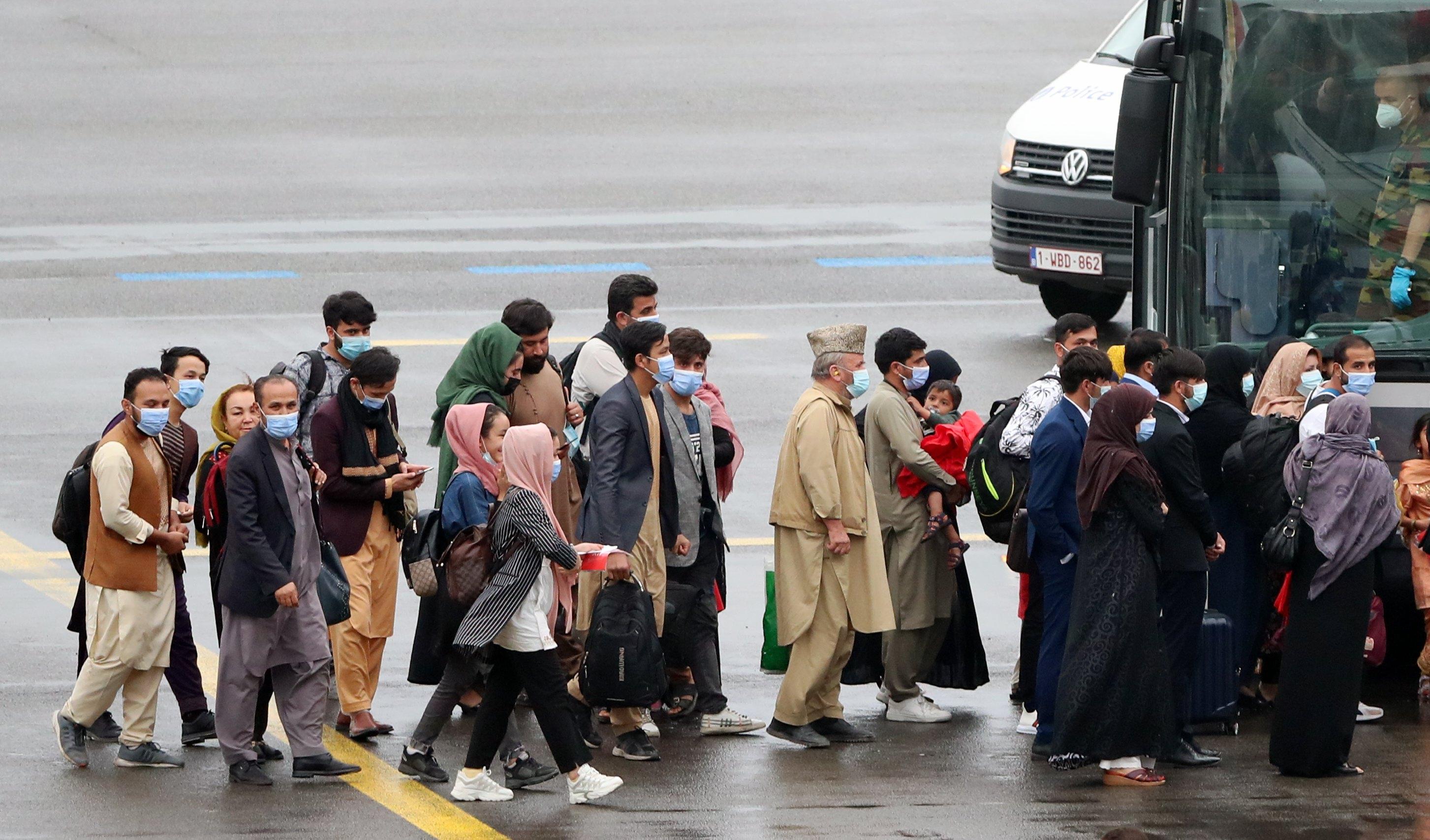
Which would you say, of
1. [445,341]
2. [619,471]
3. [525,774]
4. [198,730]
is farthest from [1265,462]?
[445,341]

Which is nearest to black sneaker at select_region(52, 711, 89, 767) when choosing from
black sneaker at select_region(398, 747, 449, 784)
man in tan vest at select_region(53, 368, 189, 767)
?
man in tan vest at select_region(53, 368, 189, 767)

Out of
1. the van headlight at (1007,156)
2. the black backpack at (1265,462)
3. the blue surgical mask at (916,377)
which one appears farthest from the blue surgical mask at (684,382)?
the van headlight at (1007,156)

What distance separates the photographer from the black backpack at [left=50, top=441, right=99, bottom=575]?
29.8ft

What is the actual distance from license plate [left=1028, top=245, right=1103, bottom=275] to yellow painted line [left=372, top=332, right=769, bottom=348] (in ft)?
7.03

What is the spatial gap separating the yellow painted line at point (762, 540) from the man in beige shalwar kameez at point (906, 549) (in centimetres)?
274

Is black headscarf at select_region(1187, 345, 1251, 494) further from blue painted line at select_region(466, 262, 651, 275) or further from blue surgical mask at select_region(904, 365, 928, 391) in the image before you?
blue painted line at select_region(466, 262, 651, 275)

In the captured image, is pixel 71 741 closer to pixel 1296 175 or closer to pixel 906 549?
pixel 906 549

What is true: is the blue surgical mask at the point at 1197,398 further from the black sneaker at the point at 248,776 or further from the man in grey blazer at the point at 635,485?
the black sneaker at the point at 248,776

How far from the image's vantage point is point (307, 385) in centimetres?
980

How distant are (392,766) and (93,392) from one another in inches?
287

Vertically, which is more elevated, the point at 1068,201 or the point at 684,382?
the point at 1068,201

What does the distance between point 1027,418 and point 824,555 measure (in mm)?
1066

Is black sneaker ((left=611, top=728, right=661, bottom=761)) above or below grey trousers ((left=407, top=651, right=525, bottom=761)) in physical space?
below

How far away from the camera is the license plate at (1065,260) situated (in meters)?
16.4
